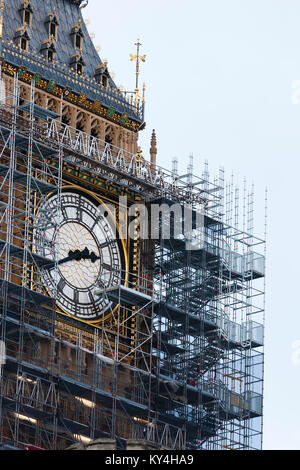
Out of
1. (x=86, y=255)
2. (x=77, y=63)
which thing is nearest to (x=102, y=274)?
(x=86, y=255)

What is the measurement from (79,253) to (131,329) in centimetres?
379

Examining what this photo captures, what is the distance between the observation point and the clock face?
84.2 metres

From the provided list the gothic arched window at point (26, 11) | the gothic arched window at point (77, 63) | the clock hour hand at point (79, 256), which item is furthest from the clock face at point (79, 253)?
the gothic arched window at point (26, 11)

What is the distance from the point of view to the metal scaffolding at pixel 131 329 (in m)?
80.3

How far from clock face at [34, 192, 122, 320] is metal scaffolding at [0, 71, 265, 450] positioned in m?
0.52

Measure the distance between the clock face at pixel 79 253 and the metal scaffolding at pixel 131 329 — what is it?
1.70ft

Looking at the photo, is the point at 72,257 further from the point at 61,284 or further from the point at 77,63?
the point at 77,63

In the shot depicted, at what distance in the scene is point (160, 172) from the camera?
90.6 meters

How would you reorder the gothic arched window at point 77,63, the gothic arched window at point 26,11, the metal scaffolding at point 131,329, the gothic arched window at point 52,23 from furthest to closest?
1. the gothic arched window at point 52,23
2. the gothic arched window at point 77,63
3. the gothic arched window at point 26,11
4. the metal scaffolding at point 131,329

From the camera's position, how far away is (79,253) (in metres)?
86.4

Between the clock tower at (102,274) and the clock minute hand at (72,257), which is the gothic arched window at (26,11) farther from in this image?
the clock minute hand at (72,257)

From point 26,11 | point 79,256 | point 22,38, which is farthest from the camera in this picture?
point 26,11

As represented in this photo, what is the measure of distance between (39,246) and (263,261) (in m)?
13.6
